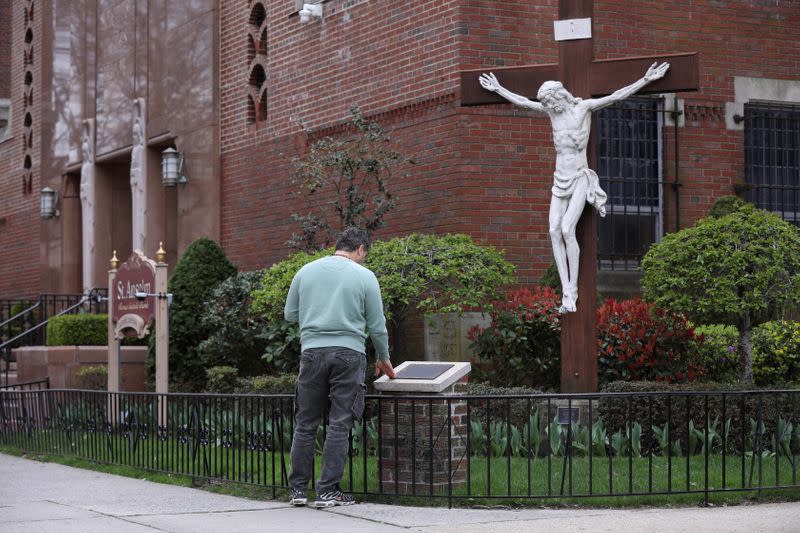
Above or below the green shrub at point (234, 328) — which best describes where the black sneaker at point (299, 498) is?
below

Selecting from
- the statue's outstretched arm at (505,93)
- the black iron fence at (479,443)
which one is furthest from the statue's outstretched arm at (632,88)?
the black iron fence at (479,443)

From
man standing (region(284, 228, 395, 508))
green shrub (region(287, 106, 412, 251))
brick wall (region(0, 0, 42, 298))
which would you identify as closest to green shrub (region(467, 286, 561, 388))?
green shrub (region(287, 106, 412, 251))

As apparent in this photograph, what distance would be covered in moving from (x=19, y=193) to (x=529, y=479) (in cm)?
2148

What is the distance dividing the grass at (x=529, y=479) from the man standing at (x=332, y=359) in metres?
0.42

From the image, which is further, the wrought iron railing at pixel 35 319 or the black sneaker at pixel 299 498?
the wrought iron railing at pixel 35 319

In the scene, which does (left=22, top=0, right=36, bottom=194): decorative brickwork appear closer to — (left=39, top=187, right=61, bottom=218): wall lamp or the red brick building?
(left=39, top=187, right=61, bottom=218): wall lamp

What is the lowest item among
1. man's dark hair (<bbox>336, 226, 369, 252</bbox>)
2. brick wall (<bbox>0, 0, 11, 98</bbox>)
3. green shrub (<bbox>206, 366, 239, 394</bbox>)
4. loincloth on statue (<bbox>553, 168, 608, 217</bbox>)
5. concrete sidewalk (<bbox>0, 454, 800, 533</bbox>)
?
concrete sidewalk (<bbox>0, 454, 800, 533</bbox>)

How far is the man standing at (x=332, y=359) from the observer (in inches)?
345

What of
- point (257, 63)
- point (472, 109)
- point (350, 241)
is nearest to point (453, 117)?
point (472, 109)

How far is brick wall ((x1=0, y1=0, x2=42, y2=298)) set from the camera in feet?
89.0

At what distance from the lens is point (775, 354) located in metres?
14.1

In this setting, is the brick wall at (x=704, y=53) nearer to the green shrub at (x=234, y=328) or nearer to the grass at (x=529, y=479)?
the green shrub at (x=234, y=328)

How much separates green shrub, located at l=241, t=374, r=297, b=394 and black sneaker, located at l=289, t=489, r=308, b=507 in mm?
4912

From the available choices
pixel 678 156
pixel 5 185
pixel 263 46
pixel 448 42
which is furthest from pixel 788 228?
pixel 5 185
